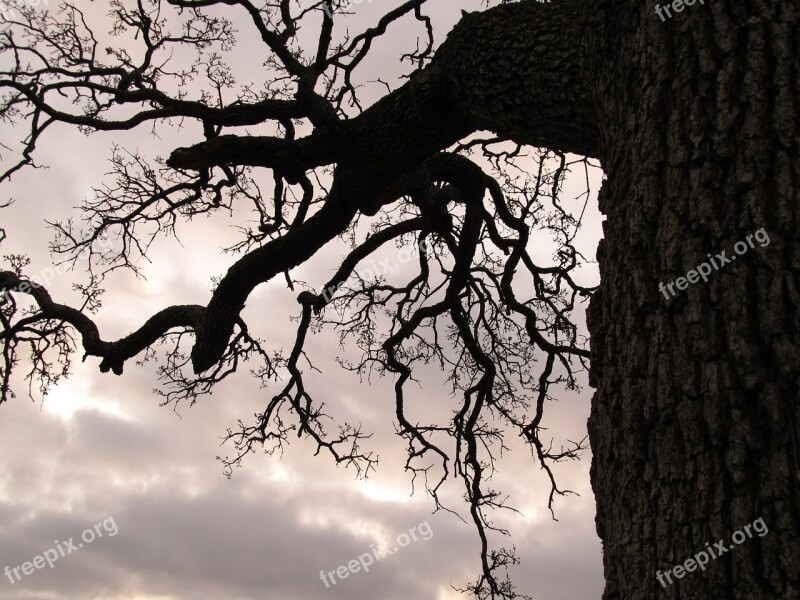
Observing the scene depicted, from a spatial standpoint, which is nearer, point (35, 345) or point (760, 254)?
point (760, 254)

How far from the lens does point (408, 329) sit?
6.07 meters

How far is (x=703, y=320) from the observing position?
152cm

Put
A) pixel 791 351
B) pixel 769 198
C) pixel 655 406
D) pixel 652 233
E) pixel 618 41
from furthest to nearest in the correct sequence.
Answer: pixel 618 41 < pixel 652 233 < pixel 655 406 < pixel 769 198 < pixel 791 351

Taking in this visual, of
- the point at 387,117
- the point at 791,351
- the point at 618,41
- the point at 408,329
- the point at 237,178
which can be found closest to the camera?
the point at 791,351

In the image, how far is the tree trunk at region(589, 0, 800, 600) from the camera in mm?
1380

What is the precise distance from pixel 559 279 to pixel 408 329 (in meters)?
1.63

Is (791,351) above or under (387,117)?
under

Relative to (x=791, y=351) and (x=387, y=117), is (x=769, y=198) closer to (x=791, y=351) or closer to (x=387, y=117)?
(x=791, y=351)

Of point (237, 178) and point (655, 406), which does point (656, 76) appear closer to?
point (655, 406)

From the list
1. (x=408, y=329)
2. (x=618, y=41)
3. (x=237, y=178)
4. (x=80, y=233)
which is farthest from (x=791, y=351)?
(x=80, y=233)

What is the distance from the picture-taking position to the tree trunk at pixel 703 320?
1.38 meters

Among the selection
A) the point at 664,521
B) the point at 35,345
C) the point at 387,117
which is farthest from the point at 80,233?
the point at 664,521

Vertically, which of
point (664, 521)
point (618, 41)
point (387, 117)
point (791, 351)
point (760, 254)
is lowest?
point (664, 521)

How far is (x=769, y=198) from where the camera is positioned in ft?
4.88
